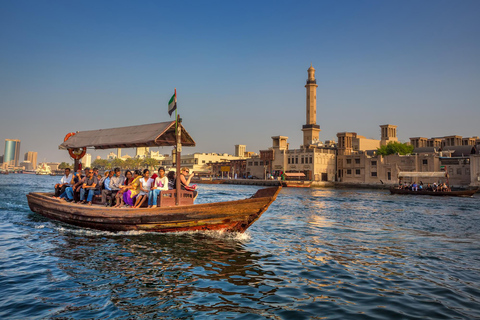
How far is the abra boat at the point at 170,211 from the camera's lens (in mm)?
10750

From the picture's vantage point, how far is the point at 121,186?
1224 centimetres

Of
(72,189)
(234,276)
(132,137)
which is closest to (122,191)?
(132,137)

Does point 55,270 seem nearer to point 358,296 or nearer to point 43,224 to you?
point 358,296

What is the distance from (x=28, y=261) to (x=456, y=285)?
9.90 m

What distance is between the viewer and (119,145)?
43.7 ft

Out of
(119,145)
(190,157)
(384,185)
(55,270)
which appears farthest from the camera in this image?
(190,157)

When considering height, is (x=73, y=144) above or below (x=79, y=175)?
above

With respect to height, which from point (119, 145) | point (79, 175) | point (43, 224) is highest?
point (119, 145)

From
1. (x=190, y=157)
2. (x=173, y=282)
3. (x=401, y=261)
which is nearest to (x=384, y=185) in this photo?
(x=401, y=261)

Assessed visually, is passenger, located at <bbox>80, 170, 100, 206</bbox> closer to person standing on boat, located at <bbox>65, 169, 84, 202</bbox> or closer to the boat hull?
person standing on boat, located at <bbox>65, 169, 84, 202</bbox>

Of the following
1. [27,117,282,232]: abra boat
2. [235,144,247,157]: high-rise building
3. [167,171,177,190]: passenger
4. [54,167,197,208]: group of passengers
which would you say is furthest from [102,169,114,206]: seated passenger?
[235,144,247,157]: high-rise building

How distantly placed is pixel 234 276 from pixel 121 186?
668cm

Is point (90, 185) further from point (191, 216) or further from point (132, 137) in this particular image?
point (191, 216)

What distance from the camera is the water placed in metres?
5.50
